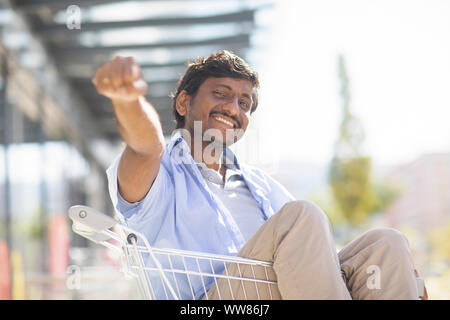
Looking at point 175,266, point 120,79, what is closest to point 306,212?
point 175,266

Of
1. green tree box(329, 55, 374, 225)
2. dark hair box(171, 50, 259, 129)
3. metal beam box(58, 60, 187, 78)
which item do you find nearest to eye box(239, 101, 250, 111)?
dark hair box(171, 50, 259, 129)

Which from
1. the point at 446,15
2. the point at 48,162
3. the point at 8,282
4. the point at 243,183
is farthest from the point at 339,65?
the point at 243,183

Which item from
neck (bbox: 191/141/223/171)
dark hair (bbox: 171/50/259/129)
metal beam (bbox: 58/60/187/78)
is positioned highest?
metal beam (bbox: 58/60/187/78)

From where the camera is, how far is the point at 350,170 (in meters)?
21.2

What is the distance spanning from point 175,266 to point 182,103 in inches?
32.4

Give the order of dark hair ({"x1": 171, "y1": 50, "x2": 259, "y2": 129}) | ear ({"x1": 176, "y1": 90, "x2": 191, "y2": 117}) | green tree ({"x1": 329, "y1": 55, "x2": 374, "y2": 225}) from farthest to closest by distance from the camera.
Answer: green tree ({"x1": 329, "y1": 55, "x2": 374, "y2": 225}) < ear ({"x1": 176, "y1": 90, "x2": 191, "y2": 117}) < dark hair ({"x1": 171, "y1": 50, "x2": 259, "y2": 129})

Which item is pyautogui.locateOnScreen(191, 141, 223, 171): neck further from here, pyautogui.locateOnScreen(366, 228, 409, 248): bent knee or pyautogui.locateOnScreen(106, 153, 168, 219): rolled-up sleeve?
pyautogui.locateOnScreen(366, 228, 409, 248): bent knee

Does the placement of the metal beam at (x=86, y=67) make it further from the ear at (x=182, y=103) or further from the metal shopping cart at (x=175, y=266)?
the metal shopping cart at (x=175, y=266)

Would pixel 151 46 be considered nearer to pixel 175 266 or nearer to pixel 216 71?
pixel 216 71

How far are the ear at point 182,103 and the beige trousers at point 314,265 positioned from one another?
868mm

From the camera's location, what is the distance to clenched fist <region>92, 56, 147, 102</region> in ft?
4.18

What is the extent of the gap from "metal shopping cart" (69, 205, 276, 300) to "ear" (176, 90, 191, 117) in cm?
76
